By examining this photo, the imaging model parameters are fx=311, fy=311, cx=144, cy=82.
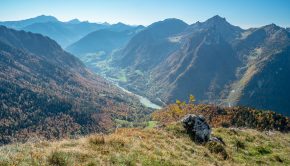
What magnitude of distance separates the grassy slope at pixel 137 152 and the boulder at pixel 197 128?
0.91m

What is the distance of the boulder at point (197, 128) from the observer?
112 ft

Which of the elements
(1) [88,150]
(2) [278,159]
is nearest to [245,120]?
(2) [278,159]

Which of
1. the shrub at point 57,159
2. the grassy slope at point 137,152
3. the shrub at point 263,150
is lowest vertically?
the shrub at point 263,150

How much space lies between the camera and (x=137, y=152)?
22703 millimetres

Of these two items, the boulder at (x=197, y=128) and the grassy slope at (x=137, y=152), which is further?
the boulder at (x=197, y=128)

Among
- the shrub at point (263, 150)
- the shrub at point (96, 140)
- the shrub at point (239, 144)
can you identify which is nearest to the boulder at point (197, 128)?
the shrub at point (239, 144)

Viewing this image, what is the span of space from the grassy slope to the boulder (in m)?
0.91

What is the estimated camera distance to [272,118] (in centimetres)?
9419

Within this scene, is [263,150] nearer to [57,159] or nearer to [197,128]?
[197,128]

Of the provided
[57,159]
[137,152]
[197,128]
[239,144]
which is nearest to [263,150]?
[239,144]

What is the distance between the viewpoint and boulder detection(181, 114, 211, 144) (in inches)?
1345

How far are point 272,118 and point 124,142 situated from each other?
80795 millimetres

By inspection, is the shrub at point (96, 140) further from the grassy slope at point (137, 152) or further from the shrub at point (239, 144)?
the shrub at point (239, 144)

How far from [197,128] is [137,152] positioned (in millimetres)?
13862
